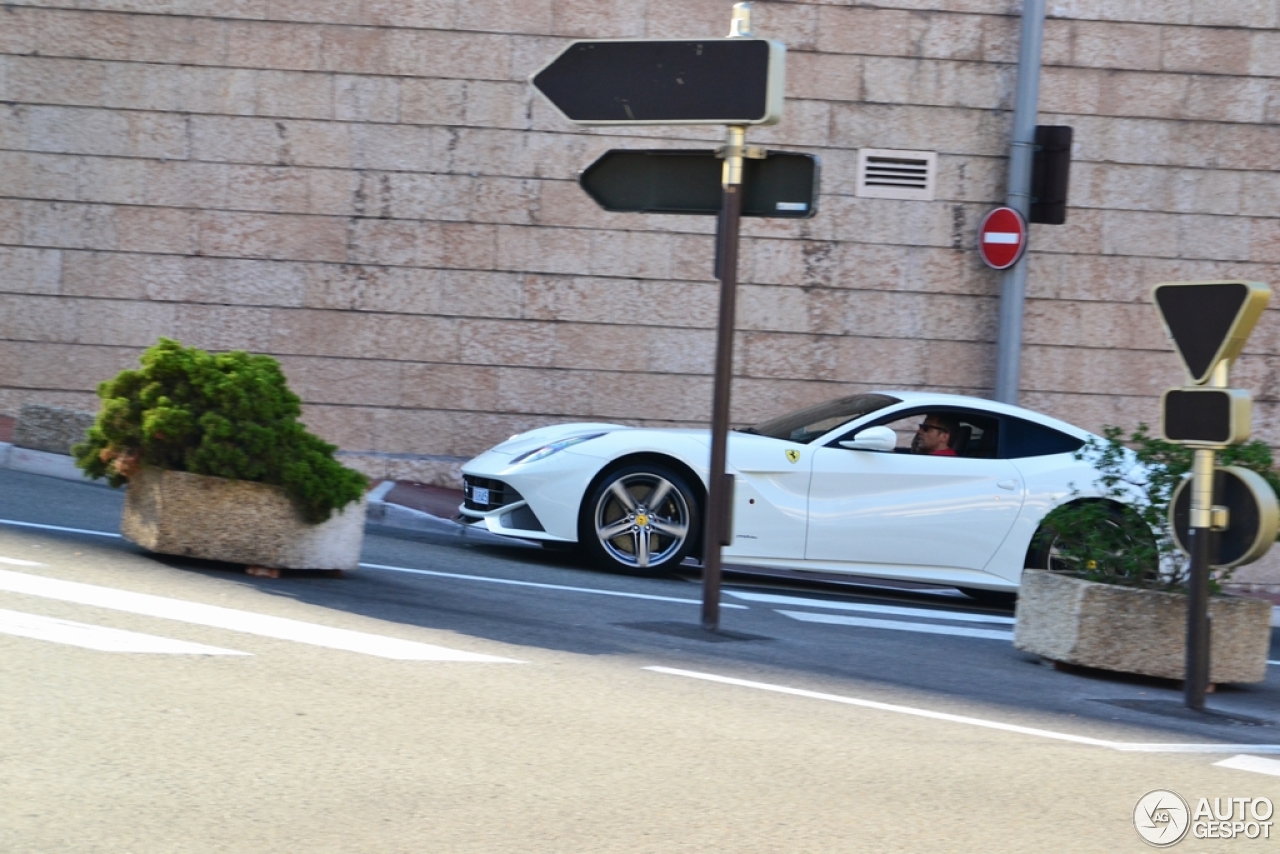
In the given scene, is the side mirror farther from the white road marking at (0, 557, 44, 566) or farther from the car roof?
the white road marking at (0, 557, 44, 566)

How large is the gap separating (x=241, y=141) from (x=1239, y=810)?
35.4 feet

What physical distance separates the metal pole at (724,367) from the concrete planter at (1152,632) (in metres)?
1.73

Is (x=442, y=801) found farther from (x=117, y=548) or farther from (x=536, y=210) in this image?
(x=536, y=210)

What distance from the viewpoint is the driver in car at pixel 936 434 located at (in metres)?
9.41

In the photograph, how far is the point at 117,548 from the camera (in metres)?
7.65

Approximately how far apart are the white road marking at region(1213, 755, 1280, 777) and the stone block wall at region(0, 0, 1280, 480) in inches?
326

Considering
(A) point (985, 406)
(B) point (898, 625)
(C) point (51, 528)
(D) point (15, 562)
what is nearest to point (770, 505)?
(B) point (898, 625)

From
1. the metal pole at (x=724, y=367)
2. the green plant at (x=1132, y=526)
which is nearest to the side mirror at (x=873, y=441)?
the green plant at (x=1132, y=526)

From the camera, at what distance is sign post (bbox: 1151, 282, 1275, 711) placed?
5992 millimetres

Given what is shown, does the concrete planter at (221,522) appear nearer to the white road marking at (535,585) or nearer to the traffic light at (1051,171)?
the white road marking at (535,585)

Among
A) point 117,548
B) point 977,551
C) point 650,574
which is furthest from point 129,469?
point 977,551

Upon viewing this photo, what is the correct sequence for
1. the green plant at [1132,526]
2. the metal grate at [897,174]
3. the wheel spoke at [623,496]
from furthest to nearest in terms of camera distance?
the metal grate at [897,174], the wheel spoke at [623,496], the green plant at [1132,526]

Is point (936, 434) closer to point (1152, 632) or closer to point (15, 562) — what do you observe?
point (1152, 632)

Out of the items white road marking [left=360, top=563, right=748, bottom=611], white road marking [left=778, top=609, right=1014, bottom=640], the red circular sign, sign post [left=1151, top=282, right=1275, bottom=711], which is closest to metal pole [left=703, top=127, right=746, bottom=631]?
white road marking [left=360, top=563, right=748, bottom=611]
